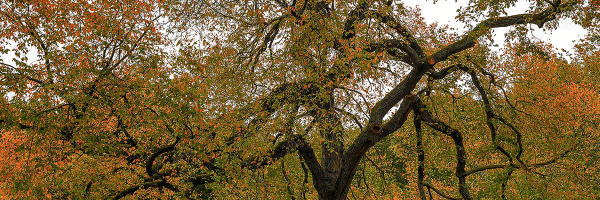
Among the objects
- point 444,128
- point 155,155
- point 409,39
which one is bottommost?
point 155,155

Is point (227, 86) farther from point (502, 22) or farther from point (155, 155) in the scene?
point (502, 22)

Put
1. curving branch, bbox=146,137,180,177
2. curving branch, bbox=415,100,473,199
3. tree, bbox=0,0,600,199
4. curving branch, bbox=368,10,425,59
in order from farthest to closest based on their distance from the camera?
curving branch, bbox=415,100,473,199
curving branch, bbox=146,137,180,177
curving branch, bbox=368,10,425,59
tree, bbox=0,0,600,199

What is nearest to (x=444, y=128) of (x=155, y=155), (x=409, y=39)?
(x=409, y=39)

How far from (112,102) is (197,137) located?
1497 mm

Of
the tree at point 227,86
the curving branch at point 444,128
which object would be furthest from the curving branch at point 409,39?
the curving branch at point 444,128

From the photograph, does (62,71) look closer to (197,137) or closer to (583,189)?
(197,137)

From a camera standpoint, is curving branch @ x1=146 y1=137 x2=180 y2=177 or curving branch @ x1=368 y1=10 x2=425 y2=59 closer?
curving branch @ x1=368 y1=10 x2=425 y2=59

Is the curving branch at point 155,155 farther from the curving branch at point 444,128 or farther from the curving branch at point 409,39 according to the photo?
the curving branch at point 444,128

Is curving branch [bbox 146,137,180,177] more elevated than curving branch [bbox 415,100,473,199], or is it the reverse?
curving branch [bbox 415,100,473,199]

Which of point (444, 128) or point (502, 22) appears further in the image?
point (444, 128)

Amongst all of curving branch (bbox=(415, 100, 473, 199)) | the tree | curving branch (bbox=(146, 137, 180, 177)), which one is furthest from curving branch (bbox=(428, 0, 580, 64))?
curving branch (bbox=(146, 137, 180, 177))

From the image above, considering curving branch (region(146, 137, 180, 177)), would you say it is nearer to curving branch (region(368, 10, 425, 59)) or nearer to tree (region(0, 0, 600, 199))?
tree (region(0, 0, 600, 199))

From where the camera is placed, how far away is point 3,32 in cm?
885

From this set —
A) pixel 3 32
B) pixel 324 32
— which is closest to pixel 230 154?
pixel 324 32
